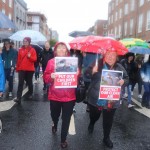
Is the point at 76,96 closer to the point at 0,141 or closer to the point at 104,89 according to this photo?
the point at 104,89

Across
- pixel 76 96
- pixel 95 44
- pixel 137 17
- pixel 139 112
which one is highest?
pixel 137 17

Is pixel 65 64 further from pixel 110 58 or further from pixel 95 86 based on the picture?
pixel 110 58

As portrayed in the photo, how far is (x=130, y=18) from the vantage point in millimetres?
44688

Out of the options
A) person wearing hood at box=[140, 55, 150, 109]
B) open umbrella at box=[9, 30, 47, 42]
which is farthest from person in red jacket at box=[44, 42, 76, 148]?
open umbrella at box=[9, 30, 47, 42]

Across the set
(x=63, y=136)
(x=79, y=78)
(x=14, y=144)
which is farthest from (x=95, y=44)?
(x=14, y=144)

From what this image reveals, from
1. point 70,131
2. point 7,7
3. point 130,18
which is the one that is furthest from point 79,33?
point 7,7

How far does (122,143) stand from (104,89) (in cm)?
109

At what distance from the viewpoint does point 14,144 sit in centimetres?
508

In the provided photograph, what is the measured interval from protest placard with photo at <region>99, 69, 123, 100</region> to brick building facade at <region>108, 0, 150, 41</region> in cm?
3178

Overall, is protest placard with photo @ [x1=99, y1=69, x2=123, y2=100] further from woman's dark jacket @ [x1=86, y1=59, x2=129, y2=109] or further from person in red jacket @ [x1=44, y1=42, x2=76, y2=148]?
person in red jacket @ [x1=44, y1=42, x2=76, y2=148]

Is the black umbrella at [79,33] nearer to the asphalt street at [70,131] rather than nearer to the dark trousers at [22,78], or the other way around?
the dark trousers at [22,78]

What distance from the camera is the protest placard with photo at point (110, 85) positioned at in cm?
505

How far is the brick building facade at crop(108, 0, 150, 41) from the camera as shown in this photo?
1460 inches

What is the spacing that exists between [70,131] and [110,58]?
175cm
